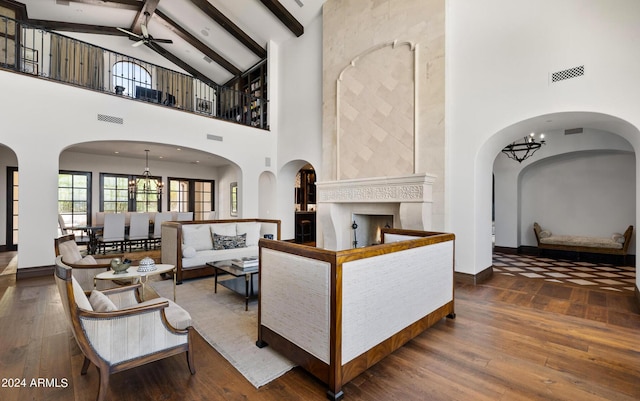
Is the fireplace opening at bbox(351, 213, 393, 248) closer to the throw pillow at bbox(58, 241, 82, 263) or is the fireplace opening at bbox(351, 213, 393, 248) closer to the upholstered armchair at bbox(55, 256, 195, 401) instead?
the upholstered armchair at bbox(55, 256, 195, 401)

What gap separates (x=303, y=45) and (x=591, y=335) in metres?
8.24

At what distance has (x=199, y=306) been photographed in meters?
3.68

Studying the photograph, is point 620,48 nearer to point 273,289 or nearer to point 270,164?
point 273,289

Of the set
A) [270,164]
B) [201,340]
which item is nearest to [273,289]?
[201,340]

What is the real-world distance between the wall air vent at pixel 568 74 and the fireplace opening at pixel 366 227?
12.0 feet

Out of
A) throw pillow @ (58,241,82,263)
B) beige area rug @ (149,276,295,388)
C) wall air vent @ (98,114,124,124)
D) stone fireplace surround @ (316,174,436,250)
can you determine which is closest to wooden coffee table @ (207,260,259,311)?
beige area rug @ (149,276,295,388)

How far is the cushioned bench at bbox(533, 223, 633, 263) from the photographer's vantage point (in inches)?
240

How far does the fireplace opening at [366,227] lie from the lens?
21.5 ft

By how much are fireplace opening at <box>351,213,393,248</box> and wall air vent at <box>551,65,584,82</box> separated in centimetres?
367

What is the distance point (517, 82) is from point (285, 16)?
19.2 ft

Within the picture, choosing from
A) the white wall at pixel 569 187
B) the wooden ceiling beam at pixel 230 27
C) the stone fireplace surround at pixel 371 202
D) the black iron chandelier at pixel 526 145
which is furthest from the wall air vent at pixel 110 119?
the white wall at pixel 569 187

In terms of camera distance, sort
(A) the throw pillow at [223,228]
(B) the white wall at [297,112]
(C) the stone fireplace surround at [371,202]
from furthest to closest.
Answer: (B) the white wall at [297,112] < (A) the throw pillow at [223,228] < (C) the stone fireplace surround at [371,202]

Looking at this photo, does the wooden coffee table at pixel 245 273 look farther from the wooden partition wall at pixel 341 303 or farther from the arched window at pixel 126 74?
the arched window at pixel 126 74

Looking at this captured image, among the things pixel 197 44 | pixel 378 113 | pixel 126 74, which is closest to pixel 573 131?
pixel 378 113
